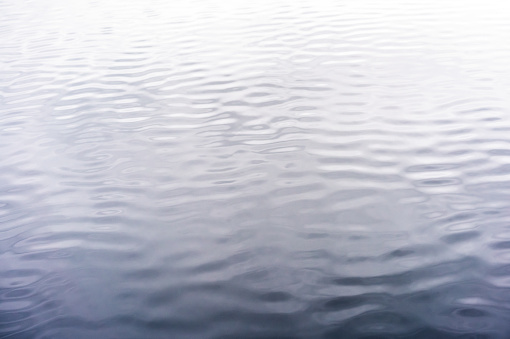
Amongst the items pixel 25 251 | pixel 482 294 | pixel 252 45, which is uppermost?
pixel 252 45

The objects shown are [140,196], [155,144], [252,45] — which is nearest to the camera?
[140,196]

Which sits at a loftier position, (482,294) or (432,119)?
(432,119)

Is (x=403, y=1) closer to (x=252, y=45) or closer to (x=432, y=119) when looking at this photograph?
(x=252, y=45)

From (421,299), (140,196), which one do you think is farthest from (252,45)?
(421,299)

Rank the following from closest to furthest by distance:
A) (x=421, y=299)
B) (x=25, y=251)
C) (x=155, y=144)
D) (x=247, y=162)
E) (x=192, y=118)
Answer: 1. (x=421, y=299)
2. (x=25, y=251)
3. (x=247, y=162)
4. (x=155, y=144)
5. (x=192, y=118)

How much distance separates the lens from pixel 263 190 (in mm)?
3250

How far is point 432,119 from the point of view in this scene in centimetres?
400

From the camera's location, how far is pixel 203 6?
9.12 m

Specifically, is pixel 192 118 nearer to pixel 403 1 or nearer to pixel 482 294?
pixel 482 294

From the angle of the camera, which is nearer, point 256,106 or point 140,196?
point 140,196

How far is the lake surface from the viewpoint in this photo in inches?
89.5

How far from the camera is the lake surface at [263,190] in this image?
7.46 feet

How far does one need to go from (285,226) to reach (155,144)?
152 centimetres

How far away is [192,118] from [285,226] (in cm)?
181
